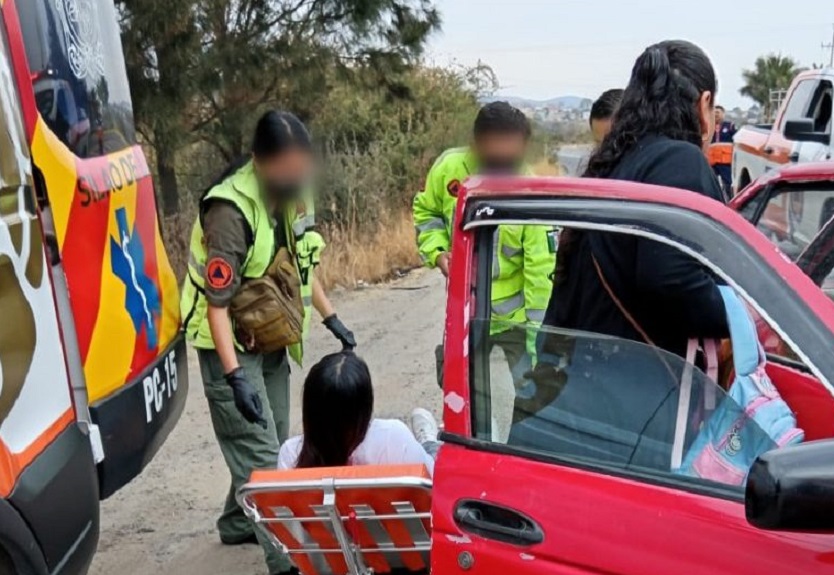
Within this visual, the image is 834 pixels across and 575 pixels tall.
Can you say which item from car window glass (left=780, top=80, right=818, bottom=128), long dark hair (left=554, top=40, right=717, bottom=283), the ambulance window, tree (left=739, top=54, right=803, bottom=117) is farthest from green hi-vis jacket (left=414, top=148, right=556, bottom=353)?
tree (left=739, top=54, right=803, bottom=117)

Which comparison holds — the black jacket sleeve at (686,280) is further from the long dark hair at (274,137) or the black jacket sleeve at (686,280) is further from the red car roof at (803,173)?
the long dark hair at (274,137)

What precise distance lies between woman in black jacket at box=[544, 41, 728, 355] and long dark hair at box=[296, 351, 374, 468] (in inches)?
26.4

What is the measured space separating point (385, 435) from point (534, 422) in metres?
0.89

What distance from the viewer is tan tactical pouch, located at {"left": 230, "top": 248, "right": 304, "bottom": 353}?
354cm

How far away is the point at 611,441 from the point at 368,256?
27.8 ft

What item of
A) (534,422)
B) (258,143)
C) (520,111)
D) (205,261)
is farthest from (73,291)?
(520,111)

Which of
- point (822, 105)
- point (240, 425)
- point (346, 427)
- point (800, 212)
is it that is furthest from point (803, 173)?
point (822, 105)

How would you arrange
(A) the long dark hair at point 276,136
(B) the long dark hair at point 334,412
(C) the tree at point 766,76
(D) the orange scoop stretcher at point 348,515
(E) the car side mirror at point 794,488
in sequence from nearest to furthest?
(E) the car side mirror at point 794,488
(D) the orange scoop stretcher at point 348,515
(B) the long dark hair at point 334,412
(A) the long dark hair at point 276,136
(C) the tree at point 766,76

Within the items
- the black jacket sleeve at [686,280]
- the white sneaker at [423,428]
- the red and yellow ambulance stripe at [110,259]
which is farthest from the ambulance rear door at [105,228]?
the black jacket sleeve at [686,280]

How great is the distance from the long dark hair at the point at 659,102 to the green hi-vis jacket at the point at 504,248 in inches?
11.5

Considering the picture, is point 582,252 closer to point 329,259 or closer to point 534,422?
point 534,422

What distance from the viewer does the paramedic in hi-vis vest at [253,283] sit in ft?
11.3

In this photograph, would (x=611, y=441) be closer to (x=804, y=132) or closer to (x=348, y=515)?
(x=348, y=515)

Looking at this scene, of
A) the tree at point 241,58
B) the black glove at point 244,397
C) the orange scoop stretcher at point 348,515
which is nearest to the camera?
the orange scoop stretcher at point 348,515
